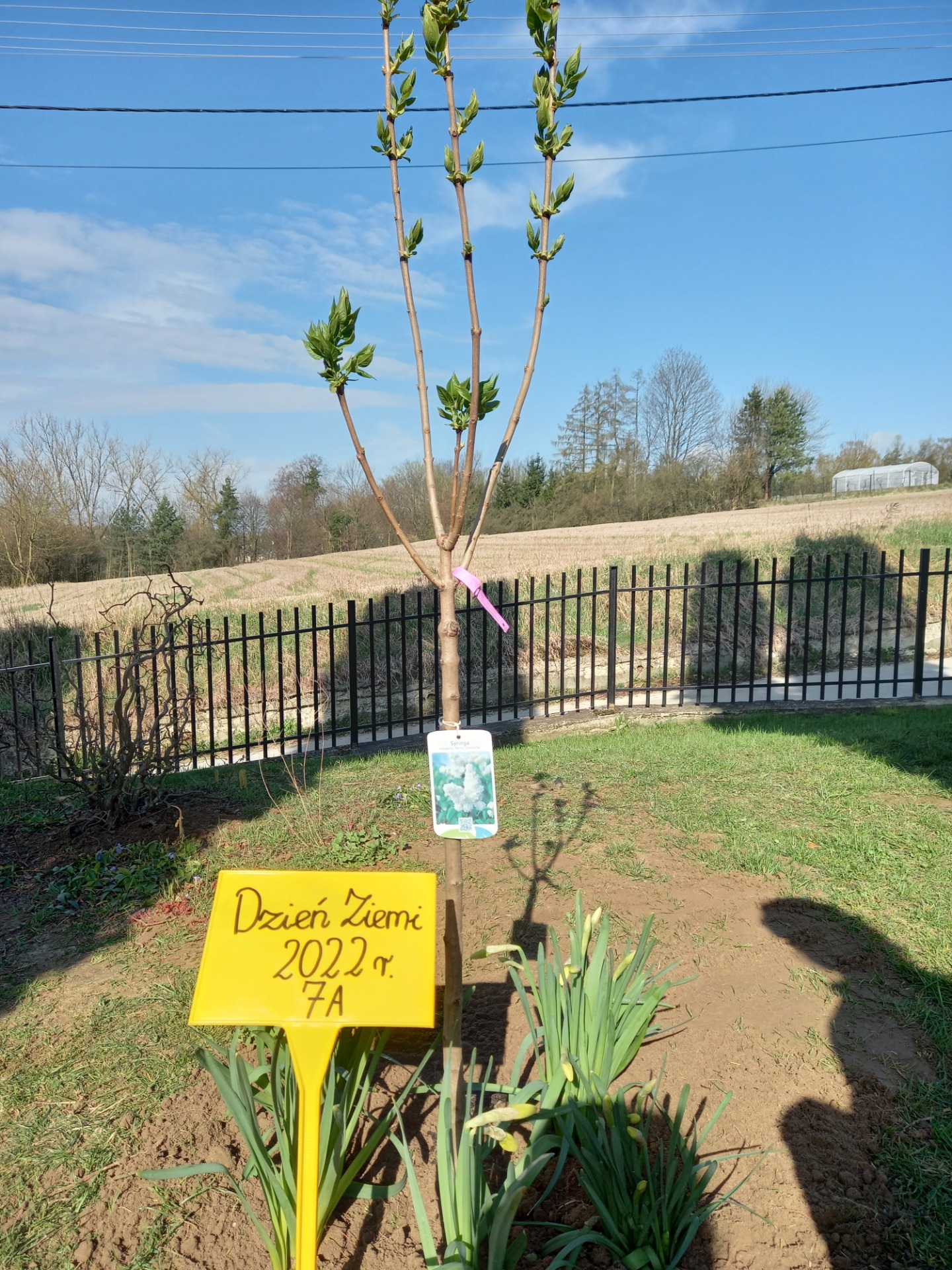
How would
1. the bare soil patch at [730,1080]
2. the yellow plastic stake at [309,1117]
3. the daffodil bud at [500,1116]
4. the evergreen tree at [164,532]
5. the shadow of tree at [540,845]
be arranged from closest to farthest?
the yellow plastic stake at [309,1117]
the daffodil bud at [500,1116]
the bare soil patch at [730,1080]
the shadow of tree at [540,845]
the evergreen tree at [164,532]

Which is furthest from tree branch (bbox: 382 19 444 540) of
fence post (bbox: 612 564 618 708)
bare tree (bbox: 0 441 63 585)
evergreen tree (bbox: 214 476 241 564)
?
evergreen tree (bbox: 214 476 241 564)

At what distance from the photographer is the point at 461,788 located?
206cm

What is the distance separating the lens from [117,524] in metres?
27.9

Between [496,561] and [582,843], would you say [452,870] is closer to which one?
[582,843]

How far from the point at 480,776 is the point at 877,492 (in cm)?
4261

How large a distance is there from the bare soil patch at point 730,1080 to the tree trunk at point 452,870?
0.44m

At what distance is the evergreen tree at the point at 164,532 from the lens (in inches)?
1104

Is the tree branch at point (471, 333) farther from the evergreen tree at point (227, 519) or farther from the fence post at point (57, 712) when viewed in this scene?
the evergreen tree at point (227, 519)

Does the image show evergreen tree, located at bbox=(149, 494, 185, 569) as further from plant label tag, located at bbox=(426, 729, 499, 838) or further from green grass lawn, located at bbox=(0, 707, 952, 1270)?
plant label tag, located at bbox=(426, 729, 499, 838)

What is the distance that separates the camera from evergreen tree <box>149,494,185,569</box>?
28031 mm

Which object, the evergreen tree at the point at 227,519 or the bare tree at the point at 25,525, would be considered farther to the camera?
the evergreen tree at the point at 227,519

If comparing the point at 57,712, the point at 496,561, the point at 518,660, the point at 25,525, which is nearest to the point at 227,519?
the point at 25,525

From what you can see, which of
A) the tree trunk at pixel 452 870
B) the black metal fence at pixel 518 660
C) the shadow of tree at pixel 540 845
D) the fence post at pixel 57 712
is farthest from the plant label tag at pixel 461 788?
the black metal fence at pixel 518 660

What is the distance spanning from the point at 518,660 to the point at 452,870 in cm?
1005
